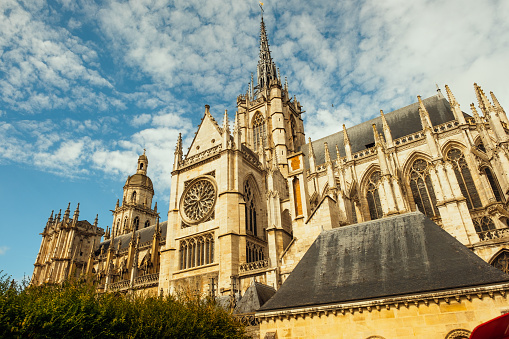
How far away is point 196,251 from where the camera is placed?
17.2 m

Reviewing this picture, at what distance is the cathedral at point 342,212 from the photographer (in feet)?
→ 30.3

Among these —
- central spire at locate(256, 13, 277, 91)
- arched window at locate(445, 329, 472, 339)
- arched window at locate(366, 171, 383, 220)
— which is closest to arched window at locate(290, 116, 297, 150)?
central spire at locate(256, 13, 277, 91)

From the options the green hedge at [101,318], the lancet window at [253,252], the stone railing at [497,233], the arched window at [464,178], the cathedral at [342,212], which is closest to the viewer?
the green hedge at [101,318]

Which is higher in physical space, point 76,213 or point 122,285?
point 76,213

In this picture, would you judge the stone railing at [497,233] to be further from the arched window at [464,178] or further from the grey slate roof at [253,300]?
the grey slate roof at [253,300]

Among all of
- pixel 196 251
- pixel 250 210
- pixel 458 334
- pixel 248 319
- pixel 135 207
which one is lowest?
pixel 458 334

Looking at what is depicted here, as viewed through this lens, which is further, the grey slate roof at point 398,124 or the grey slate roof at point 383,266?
the grey slate roof at point 398,124

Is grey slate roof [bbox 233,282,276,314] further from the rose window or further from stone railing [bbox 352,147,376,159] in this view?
stone railing [bbox 352,147,376,159]

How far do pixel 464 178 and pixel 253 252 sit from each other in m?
12.5

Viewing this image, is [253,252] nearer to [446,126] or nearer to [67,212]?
[446,126]

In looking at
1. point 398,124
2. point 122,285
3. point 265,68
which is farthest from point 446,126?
point 122,285

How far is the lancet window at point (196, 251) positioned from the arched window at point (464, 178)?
13628 mm

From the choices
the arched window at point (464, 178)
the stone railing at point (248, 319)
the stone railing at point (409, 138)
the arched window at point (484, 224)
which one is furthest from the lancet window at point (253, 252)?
the arched window at point (464, 178)

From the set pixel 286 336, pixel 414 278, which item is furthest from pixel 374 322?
pixel 286 336
